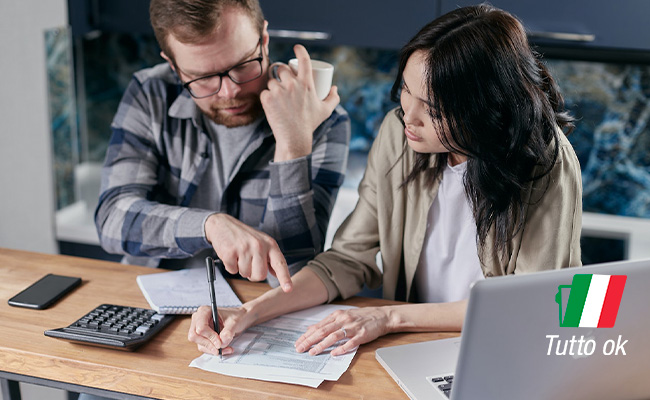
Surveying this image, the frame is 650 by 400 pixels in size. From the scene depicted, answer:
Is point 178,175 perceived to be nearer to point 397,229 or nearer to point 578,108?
point 397,229

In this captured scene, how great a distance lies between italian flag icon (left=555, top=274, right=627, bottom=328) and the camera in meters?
0.81

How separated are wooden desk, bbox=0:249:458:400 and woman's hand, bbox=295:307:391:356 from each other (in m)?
0.02

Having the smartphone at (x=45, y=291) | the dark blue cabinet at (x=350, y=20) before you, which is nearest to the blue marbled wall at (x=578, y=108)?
the dark blue cabinet at (x=350, y=20)

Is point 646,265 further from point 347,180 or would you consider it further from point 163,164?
point 347,180

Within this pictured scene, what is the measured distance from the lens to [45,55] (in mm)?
2326

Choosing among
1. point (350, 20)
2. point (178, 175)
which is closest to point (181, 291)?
point (178, 175)

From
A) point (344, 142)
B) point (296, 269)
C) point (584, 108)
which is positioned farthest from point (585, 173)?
point (296, 269)

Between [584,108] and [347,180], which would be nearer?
[584,108]

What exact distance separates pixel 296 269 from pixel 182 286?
0.29 m

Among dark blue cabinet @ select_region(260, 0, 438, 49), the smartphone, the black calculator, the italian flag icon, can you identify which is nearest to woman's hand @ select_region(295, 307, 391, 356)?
the black calculator

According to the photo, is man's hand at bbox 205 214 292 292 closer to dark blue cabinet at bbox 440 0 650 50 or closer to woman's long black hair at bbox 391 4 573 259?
woman's long black hair at bbox 391 4 573 259

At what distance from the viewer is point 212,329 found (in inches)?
45.0

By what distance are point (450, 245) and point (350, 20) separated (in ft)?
3.28

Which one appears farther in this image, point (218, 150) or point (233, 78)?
point (218, 150)
